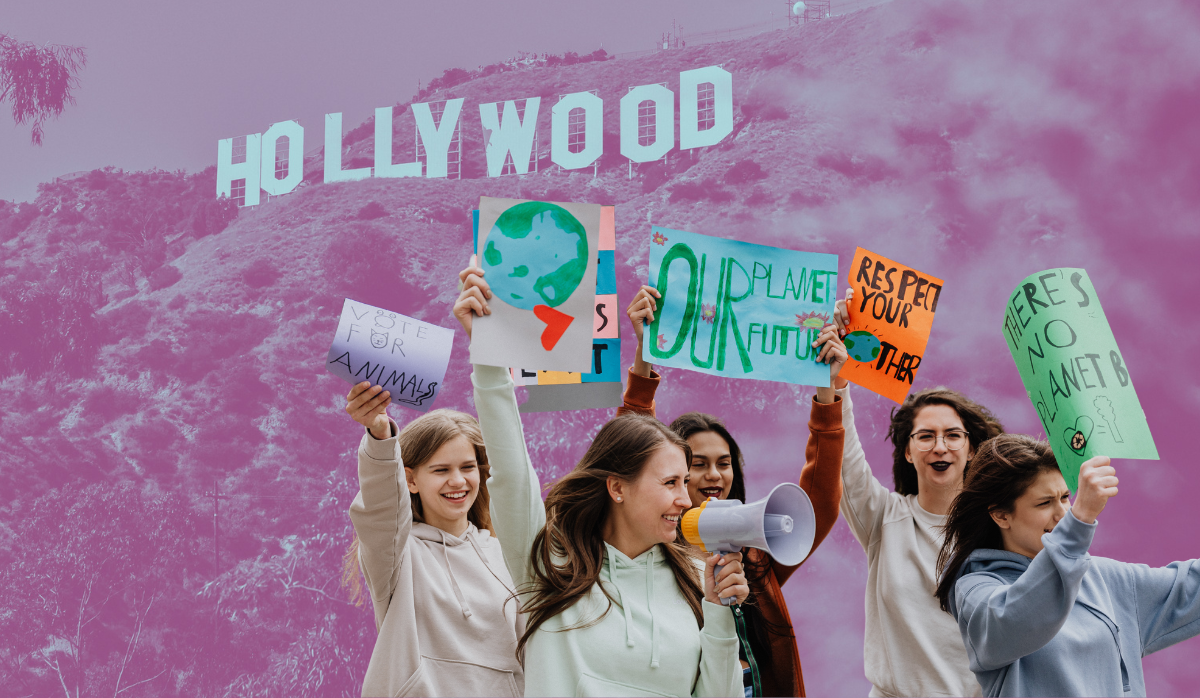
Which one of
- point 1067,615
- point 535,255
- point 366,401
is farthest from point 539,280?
point 1067,615

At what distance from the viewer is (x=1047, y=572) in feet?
6.50

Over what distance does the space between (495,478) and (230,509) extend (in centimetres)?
2329

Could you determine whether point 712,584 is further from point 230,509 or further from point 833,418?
point 230,509

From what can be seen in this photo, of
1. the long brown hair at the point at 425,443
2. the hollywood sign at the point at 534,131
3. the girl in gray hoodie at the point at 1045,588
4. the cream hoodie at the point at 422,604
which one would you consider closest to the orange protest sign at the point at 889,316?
the girl in gray hoodie at the point at 1045,588

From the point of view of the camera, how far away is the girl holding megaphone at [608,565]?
2.16 meters

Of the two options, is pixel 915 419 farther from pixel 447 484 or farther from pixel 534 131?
pixel 534 131

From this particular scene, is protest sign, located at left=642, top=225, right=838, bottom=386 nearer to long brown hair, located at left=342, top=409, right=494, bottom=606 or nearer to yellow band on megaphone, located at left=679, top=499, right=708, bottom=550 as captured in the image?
long brown hair, located at left=342, top=409, right=494, bottom=606

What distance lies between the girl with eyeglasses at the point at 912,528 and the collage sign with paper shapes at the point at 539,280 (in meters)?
0.89

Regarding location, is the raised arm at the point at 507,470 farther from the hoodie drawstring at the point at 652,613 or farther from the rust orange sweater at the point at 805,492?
the rust orange sweater at the point at 805,492

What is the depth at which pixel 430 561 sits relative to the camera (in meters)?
2.78

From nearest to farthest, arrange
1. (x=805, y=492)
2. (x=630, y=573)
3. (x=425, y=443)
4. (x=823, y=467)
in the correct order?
(x=630, y=573)
(x=805, y=492)
(x=823, y=467)
(x=425, y=443)

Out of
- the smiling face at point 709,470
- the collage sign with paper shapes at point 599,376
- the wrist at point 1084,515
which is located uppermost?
the collage sign with paper shapes at point 599,376

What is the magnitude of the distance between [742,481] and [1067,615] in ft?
3.66

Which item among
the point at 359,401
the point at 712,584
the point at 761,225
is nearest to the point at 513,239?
the point at 359,401
